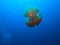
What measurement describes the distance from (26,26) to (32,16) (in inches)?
5.9

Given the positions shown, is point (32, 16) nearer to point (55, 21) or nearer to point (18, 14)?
point (18, 14)

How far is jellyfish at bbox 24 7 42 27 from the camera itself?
1361 millimetres

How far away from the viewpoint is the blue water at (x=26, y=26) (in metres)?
1.36

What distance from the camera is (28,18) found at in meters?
1.36

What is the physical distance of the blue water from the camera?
4.47ft

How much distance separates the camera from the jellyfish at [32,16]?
1.36 metres

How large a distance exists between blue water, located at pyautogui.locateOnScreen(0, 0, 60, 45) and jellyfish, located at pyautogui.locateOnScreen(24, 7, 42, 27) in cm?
4

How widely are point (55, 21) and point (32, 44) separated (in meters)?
0.43

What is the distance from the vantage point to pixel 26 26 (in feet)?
4.53

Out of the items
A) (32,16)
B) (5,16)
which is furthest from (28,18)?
(5,16)

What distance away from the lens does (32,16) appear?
1.36 meters

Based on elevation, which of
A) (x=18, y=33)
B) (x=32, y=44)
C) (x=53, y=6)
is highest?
(x=53, y=6)

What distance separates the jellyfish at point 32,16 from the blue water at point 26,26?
0.04m

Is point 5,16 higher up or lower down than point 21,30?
higher up
